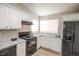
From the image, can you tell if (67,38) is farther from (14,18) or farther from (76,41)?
(14,18)

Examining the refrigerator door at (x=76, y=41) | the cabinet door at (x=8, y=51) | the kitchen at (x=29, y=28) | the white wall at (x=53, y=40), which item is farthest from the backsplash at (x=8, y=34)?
the refrigerator door at (x=76, y=41)

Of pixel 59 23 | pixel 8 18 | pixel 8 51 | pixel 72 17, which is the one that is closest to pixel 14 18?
pixel 8 18

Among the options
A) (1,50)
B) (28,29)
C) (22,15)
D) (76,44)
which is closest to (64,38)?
(76,44)

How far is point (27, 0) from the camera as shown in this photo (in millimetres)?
659

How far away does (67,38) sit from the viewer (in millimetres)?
2410

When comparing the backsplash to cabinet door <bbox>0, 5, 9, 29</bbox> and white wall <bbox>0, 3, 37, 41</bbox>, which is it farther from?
cabinet door <bbox>0, 5, 9, 29</bbox>

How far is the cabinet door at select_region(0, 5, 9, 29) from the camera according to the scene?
1.58 m

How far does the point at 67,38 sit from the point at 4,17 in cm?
198

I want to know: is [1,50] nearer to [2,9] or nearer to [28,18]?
[2,9]

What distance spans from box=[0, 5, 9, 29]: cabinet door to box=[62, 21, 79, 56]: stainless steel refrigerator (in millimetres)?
1806

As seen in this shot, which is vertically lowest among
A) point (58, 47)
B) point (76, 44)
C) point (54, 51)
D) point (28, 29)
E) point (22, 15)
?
point (54, 51)

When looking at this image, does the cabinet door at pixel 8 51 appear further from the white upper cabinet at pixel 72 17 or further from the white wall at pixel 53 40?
the white upper cabinet at pixel 72 17

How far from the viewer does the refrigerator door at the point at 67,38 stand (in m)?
2.31

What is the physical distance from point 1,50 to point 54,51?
6.86ft
